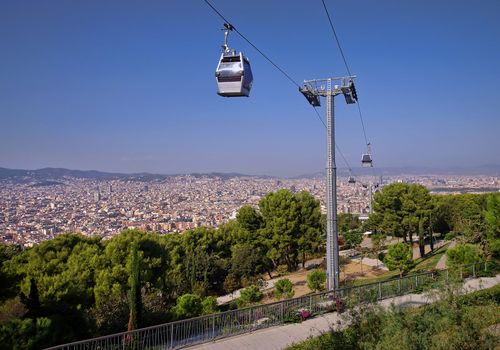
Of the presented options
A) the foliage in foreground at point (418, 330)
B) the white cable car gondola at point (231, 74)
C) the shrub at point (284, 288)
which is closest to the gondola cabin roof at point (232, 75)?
the white cable car gondola at point (231, 74)

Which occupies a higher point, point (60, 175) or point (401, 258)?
point (60, 175)

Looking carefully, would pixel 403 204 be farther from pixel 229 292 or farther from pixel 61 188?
pixel 61 188

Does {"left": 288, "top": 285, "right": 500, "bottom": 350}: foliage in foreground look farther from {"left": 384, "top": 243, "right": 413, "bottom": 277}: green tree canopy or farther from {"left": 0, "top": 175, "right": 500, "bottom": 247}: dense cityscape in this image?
{"left": 0, "top": 175, "right": 500, "bottom": 247}: dense cityscape

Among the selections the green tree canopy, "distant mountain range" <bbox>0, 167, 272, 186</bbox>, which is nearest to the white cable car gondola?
the green tree canopy

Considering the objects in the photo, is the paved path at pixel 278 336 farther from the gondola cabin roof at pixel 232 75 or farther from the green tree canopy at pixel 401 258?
the green tree canopy at pixel 401 258

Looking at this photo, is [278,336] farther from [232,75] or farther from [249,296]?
[249,296]

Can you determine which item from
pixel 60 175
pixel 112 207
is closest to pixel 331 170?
pixel 112 207

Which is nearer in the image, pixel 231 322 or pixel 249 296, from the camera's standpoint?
pixel 231 322
